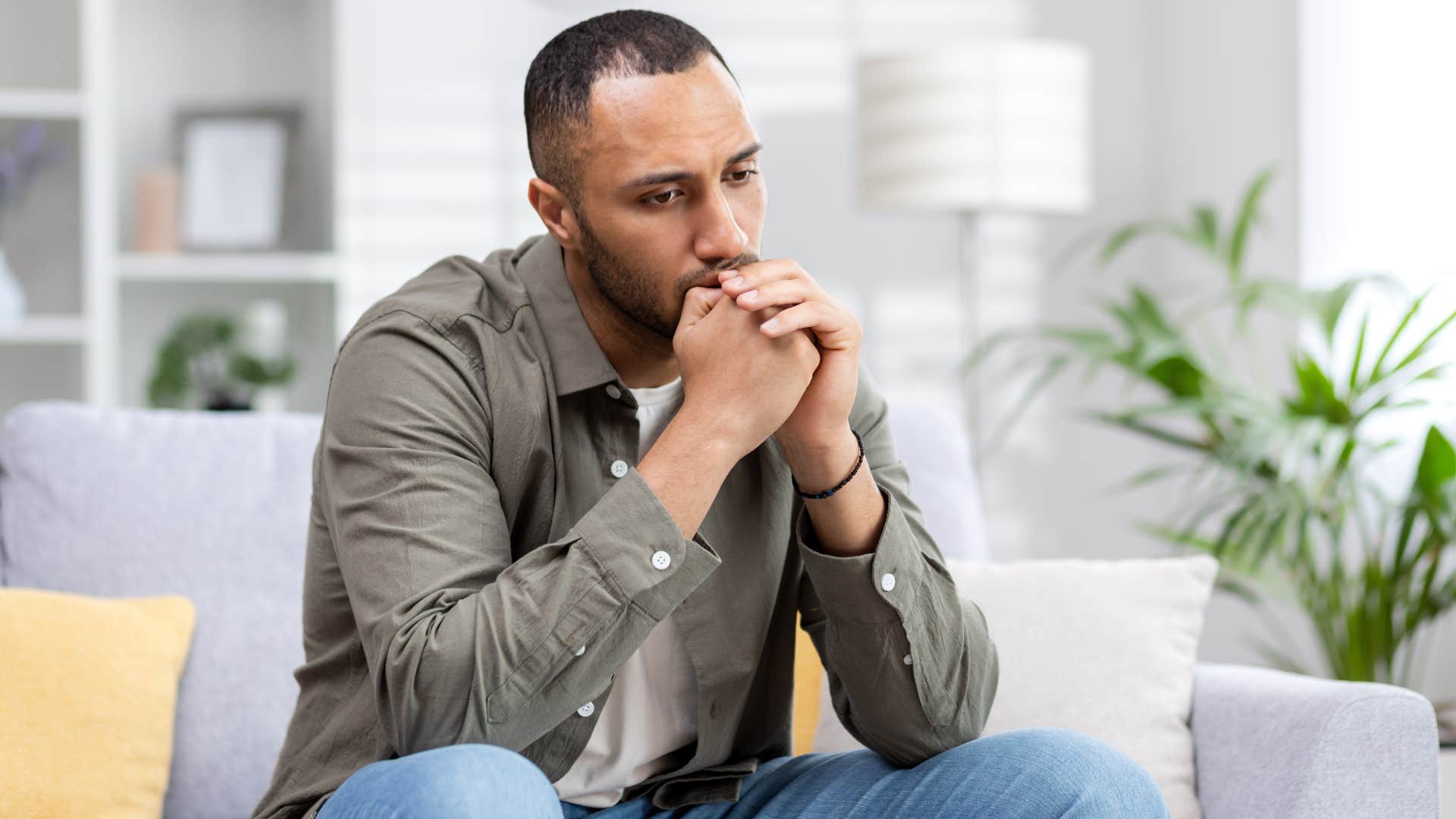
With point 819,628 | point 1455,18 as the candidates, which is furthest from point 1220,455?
point 819,628

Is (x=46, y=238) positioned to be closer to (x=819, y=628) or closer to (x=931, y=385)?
(x=931, y=385)

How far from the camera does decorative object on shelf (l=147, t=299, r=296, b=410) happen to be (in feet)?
10.7

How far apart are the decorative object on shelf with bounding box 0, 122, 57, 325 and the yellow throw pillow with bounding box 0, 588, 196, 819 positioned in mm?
1800

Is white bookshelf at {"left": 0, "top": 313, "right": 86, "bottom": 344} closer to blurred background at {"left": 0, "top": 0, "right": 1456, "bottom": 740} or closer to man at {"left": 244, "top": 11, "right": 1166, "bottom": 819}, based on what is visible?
blurred background at {"left": 0, "top": 0, "right": 1456, "bottom": 740}

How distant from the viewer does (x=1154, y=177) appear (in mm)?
3555

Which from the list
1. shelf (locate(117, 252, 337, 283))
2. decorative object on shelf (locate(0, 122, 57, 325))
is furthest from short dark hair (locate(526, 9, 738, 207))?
decorative object on shelf (locate(0, 122, 57, 325))

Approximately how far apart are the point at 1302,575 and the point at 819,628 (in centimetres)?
140

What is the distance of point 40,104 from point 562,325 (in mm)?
2277

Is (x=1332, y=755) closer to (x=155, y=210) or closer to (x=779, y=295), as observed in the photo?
(x=779, y=295)

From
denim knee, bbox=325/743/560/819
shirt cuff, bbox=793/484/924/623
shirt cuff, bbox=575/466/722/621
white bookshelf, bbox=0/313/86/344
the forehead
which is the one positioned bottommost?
denim knee, bbox=325/743/560/819

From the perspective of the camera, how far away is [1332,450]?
7.30 feet

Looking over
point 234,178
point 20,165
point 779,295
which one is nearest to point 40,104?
point 20,165

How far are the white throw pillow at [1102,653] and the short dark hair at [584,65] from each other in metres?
0.62

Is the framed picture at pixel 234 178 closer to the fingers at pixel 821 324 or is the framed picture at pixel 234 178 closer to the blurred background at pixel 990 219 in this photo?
the blurred background at pixel 990 219
